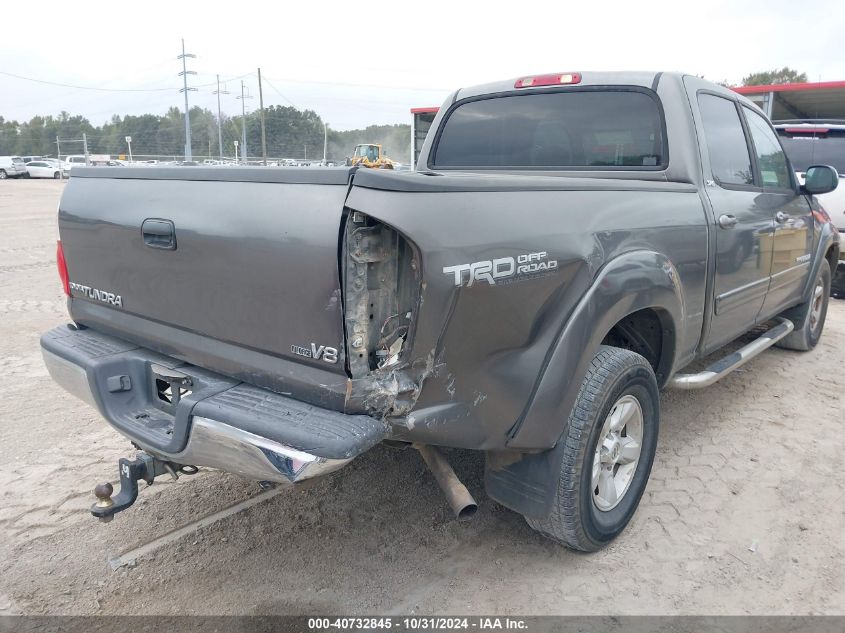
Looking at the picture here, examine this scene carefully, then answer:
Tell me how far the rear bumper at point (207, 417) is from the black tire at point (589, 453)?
0.83m

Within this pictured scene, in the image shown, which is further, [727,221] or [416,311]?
[727,221]

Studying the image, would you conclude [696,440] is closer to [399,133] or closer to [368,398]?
[368,398]

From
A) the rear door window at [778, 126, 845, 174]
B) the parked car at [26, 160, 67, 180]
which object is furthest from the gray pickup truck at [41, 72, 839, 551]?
the parked car at [26, 160, 67, 180]

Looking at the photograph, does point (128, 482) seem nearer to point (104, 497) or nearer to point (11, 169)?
point (104, 497)

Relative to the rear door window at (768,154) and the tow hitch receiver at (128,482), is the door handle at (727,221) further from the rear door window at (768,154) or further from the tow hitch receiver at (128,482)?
the tow hitch receiver at (128,482)

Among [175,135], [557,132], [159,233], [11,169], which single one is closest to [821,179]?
[557,132]

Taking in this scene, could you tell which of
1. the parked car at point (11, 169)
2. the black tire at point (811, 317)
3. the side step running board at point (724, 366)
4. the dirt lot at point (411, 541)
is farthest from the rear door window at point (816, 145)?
the parked car at point (11, 169)

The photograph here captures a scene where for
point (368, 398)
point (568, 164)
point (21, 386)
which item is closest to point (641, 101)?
point (568, 164)

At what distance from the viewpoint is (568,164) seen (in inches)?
147

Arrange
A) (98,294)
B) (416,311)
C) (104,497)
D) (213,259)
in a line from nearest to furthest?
(416,311), (213,259), (104,497), (98,294)

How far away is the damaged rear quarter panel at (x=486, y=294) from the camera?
2.00 meters

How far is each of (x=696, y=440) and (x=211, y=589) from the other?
2.89 m

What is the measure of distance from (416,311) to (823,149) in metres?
8.59

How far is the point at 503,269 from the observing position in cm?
213
